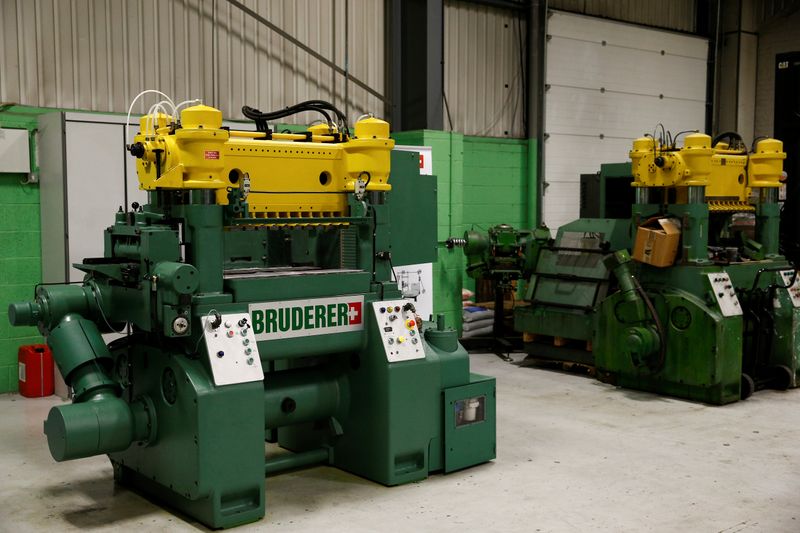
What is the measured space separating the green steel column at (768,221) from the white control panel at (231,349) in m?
5.00

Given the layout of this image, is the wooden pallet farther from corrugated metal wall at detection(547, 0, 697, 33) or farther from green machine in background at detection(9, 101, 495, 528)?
corrugated metal wall at detection(547, 0, 697, 33)

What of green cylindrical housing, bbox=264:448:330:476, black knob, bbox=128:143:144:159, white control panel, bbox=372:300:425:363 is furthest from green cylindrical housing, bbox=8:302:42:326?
white control panel, bbox=372:300:425:363

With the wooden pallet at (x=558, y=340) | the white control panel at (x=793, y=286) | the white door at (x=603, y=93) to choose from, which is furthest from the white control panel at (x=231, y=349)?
the white door at (x=603, y=93)

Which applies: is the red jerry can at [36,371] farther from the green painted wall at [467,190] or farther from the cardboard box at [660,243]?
the cardboard box at [660,243]

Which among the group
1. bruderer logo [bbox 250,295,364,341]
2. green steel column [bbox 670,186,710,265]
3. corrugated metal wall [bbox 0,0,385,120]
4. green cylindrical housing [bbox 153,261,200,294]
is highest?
corrugated metal wall [bbox 0,0,385,120]

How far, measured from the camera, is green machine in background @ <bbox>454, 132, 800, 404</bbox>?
21.0 feet

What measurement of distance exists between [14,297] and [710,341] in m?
5.35

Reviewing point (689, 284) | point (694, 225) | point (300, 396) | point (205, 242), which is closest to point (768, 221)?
point (694, 225)

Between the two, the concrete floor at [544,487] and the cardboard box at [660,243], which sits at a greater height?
the cardboard box at [660,243]

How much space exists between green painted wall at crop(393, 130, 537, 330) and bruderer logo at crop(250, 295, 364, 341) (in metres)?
4.03

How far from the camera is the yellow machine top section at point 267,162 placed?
4.12 metres

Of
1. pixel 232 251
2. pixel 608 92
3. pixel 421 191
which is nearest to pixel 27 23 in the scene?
pixel 232 251

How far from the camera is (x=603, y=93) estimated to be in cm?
1059

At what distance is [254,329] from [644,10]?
8.66m
